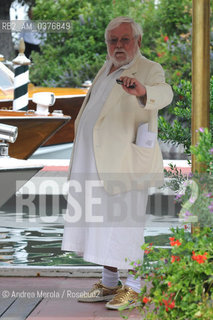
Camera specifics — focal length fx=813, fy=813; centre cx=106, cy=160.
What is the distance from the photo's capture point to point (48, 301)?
5.17 meters

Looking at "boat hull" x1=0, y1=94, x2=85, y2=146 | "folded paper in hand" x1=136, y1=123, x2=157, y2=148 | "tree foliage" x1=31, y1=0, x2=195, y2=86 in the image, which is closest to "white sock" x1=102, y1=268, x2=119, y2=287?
"folded paper in hand" x1=136, y1=123, x2=157, y2=148

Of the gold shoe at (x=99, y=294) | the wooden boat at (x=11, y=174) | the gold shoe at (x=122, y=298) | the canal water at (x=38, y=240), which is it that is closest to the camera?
the gold shoe at (x=122, y=298)

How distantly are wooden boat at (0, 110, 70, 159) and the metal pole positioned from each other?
674cm

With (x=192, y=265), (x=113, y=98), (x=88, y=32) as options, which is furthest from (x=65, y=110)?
(x=192, y=265)

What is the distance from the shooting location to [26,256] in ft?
22.8

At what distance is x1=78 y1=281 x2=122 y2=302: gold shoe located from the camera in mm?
5137

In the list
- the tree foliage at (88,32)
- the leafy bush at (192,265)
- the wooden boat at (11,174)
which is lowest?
the leafy bush at (192,265)

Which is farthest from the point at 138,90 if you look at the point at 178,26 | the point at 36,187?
the point at 178,26

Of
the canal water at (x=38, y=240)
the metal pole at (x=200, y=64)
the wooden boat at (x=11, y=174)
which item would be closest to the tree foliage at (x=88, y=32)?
the canal water at (x=38, y=240)

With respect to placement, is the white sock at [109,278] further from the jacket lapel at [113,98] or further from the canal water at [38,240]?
the canal water at [38,240]

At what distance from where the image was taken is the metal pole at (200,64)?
4055mm

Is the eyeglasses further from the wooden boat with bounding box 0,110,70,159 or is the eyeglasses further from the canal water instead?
the wooden boat with bounding box 0,110,70,159

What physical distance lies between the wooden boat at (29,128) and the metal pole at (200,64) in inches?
265

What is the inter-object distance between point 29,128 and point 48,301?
5884mm
